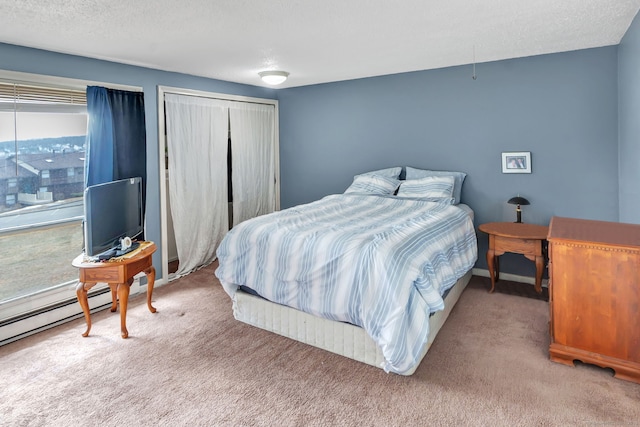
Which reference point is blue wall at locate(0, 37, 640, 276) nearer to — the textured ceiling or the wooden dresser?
the textured ceiling

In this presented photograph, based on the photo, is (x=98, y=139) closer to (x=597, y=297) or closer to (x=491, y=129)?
(x=491, y=129)

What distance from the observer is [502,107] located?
388cm

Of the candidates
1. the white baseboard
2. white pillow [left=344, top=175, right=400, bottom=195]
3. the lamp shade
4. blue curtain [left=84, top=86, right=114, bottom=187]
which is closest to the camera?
blue curtain [left=84, top=86, right=114, bottom=187]

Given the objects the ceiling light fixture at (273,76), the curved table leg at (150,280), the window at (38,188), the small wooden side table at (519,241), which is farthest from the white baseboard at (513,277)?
the window at (38,188)

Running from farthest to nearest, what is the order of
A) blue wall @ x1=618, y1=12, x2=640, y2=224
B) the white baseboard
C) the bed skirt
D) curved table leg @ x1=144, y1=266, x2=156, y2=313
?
1. the white baseboard
2. curved table leg @ x1=144, y1=266, x2=156, y2=313
3. blue wall @ x1=618, y1=12, x2=640, y2=224
4. the bed skirt

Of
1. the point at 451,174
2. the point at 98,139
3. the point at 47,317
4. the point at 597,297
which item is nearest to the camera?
the point at 597,297

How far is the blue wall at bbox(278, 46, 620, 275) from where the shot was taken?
3479 mm

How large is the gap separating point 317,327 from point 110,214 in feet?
6.02

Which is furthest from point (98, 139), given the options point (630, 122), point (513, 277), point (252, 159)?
point (630, 122)

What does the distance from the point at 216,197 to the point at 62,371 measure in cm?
254

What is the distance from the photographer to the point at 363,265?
2.31m

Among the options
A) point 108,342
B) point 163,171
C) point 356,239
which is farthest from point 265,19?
point 108,342

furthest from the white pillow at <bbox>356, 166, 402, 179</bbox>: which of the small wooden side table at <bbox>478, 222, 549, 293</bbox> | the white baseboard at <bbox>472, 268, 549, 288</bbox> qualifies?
the white baseboard at <bbox>472, 268, 549, 288</bbox>

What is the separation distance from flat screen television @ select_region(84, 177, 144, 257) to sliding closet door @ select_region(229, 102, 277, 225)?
5.14 ft
